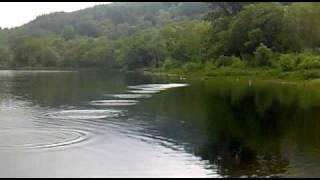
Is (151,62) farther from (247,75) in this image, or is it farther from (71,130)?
(71,130)

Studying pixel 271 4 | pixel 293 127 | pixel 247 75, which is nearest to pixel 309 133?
pixel 293 127

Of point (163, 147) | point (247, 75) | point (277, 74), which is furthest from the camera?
point (247, 75)

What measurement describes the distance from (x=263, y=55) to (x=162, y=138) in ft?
195

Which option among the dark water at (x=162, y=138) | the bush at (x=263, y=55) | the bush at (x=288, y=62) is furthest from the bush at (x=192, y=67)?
the dark water at (x=162, y=138)

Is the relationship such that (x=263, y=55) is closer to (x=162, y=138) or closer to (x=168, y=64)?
(x=168, y=64)

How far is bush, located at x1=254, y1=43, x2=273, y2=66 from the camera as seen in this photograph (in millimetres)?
83688

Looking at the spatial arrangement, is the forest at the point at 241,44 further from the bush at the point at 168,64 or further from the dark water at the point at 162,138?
the dark water at the point at 162,138

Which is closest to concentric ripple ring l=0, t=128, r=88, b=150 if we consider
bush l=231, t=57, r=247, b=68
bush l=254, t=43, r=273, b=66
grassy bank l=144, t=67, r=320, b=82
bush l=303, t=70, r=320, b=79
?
grassy bank l=144, t=67, r=320, b=82

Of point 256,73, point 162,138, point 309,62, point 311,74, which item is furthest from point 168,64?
point 162,138

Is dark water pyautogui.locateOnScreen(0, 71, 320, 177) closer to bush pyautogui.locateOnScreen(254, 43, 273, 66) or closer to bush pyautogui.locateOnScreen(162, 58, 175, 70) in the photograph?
bush pyautogui.locateOnScreen(254, 43, 273, 66)

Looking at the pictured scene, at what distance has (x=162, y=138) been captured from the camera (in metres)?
27.5

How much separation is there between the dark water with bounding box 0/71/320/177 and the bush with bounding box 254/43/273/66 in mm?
36629

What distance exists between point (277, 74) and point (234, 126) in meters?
46.3

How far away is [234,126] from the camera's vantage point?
1251 inches
